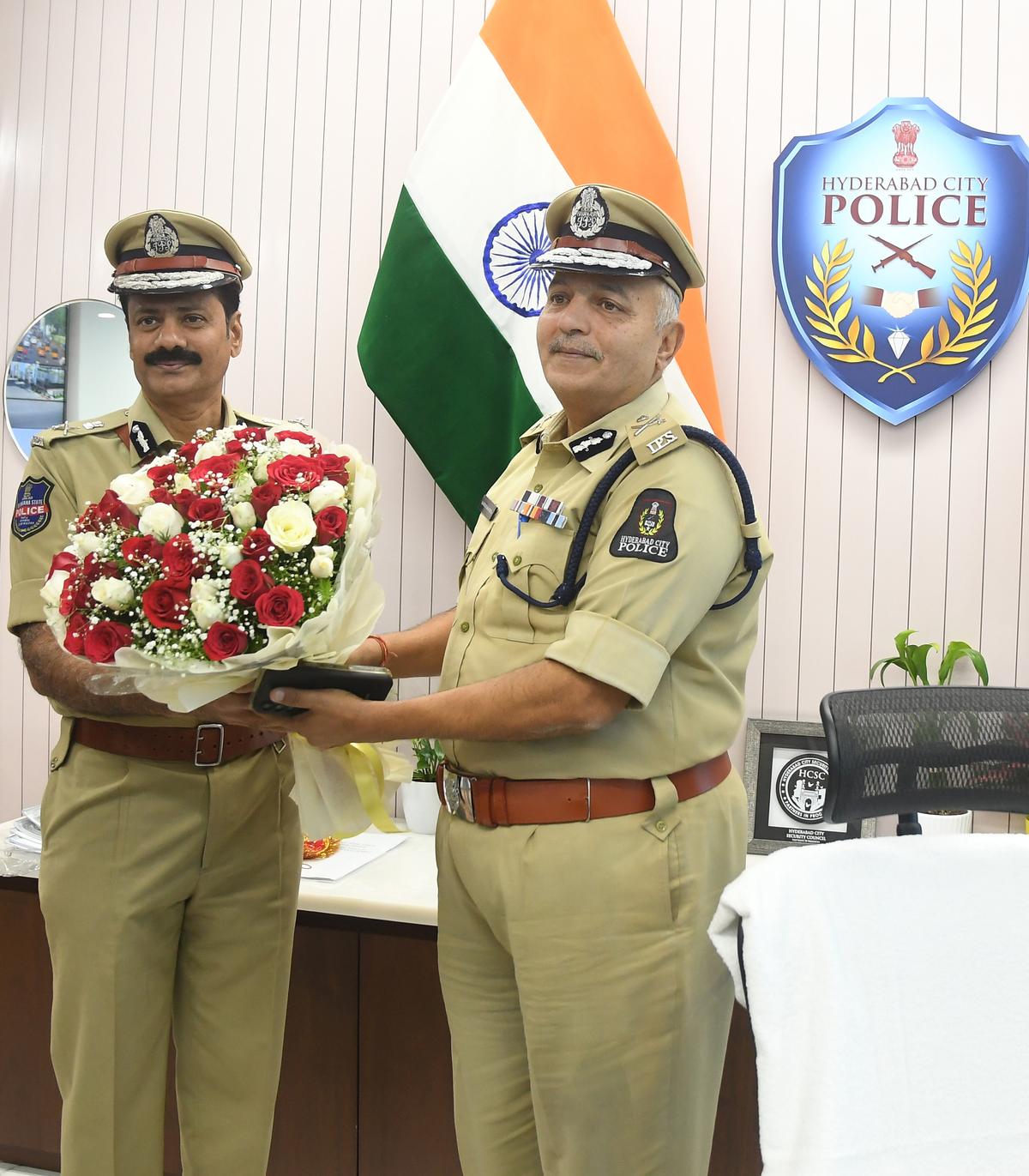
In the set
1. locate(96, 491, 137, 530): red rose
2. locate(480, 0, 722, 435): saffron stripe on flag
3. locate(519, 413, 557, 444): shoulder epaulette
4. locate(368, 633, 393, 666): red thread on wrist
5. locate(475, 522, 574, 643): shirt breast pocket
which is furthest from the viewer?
locate(480, 0, 722, 435): saffron stripe on flag

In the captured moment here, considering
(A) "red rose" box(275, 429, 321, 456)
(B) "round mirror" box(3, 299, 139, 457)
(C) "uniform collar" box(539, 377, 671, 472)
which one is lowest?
(A) "red rose" box(275, 429, 321, 456)

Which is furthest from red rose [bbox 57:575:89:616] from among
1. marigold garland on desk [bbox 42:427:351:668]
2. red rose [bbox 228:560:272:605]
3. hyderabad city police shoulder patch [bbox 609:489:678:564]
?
hyderabad city police shoulder patch [bbox 609:489:678:564]

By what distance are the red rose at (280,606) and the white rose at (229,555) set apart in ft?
0.20

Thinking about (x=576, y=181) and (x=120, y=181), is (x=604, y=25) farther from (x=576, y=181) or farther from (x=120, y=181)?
(x=120, y=181)

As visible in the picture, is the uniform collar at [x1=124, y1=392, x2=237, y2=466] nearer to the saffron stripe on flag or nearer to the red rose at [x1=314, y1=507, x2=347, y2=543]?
the red rose at [x1=314, y1=507, x2=347, y2=543]

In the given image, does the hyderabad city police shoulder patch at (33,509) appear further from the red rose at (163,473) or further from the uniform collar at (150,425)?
the red rose at (163,473)

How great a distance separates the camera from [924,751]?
4.56 feet

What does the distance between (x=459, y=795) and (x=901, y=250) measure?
166 cm

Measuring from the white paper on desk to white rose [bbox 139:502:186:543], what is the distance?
1.05 m

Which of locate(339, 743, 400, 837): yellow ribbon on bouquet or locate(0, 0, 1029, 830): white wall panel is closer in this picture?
locate(339, 743, 400, 837): yellow ribbon on bouquet

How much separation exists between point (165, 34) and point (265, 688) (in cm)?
227

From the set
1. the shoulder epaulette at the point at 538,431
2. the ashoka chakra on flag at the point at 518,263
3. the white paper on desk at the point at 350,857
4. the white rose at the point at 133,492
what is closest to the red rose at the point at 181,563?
the white rose at the point at 133,492

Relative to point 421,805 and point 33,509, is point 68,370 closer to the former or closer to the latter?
point 33,509

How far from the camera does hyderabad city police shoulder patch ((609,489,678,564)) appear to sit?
59.2 inches
